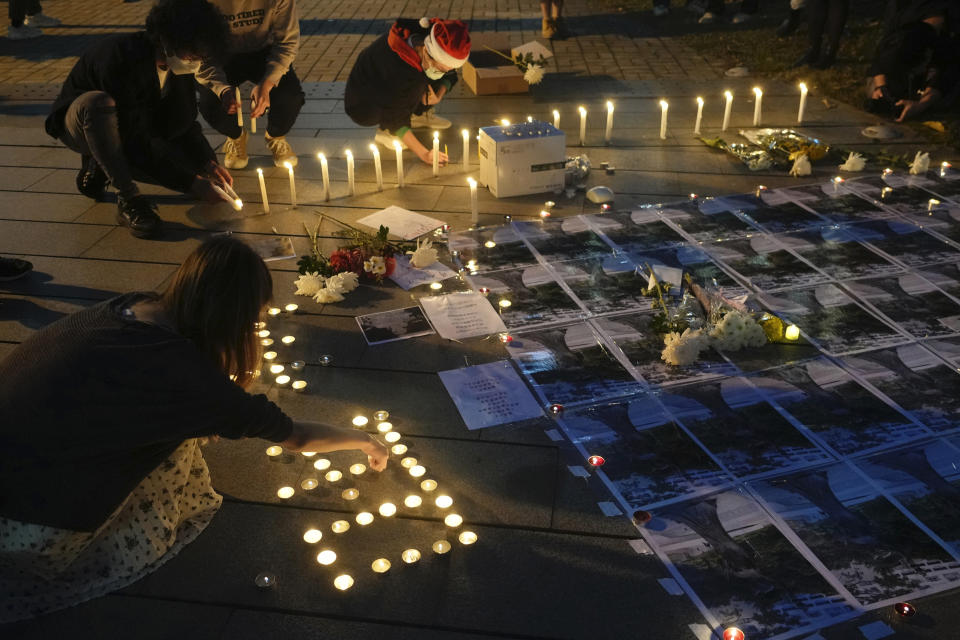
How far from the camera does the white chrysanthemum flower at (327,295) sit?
11.4 ft

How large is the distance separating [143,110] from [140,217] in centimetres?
58

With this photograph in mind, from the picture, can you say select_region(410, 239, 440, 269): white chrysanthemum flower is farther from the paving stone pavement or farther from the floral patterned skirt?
the floral patterned skirt

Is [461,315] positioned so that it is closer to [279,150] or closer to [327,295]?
[327,295]

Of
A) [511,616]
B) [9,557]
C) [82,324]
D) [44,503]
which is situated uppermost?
[82,324]

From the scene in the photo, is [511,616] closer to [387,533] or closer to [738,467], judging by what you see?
[387,533]

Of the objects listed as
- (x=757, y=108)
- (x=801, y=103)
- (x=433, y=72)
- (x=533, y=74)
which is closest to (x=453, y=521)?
(x=433, y=72)

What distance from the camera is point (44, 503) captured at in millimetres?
1911

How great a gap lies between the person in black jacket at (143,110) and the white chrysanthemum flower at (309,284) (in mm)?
1083

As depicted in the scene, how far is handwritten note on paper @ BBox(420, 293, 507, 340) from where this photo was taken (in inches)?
130

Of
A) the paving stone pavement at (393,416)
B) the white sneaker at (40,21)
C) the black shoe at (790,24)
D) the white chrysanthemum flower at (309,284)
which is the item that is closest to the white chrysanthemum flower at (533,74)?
the paving stone pavement at (393,416)

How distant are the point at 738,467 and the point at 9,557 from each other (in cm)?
206

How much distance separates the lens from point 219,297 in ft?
6.38

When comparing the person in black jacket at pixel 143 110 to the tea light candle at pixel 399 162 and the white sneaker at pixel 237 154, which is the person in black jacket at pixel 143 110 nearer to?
the white sneaker at pixel 237 154

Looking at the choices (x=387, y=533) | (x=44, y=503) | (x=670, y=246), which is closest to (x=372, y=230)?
(x=670, y=246)
